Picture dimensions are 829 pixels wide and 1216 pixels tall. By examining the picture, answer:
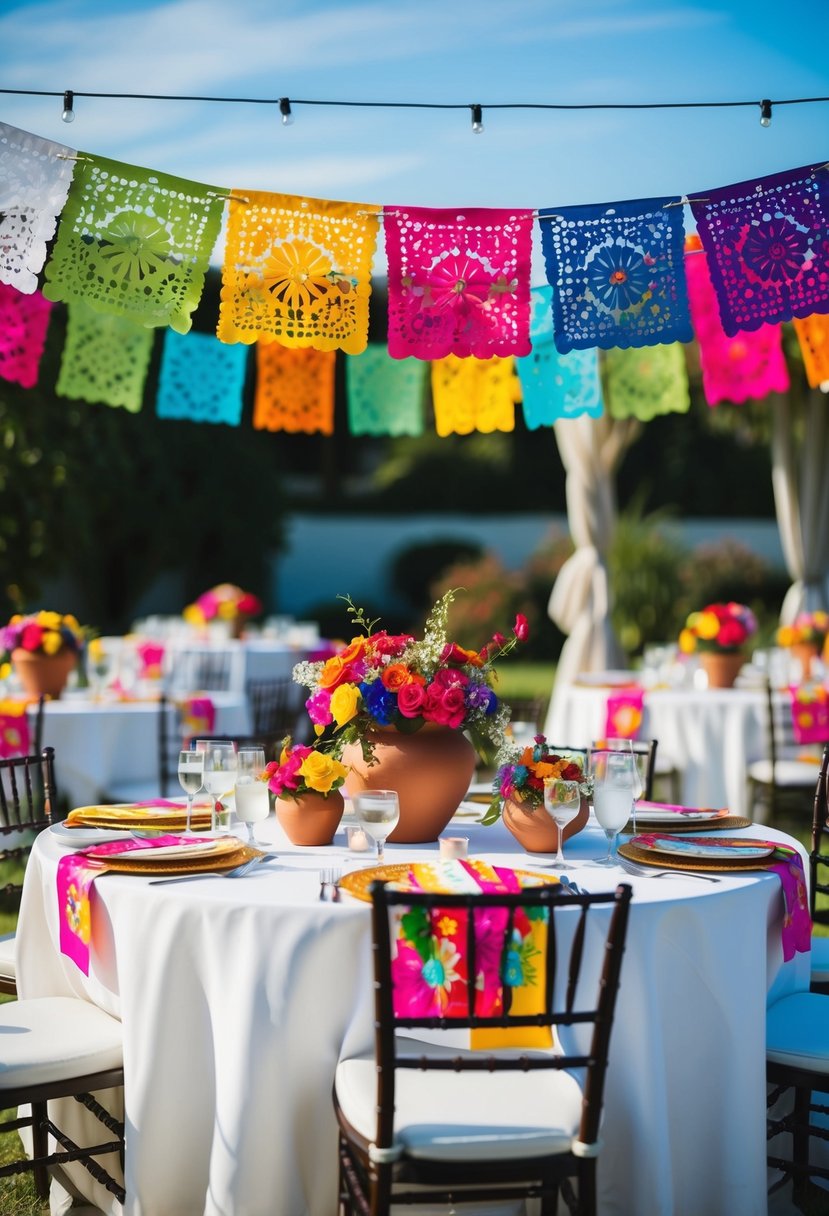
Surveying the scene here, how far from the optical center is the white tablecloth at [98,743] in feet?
19.1

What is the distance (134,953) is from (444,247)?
2670 millimetres

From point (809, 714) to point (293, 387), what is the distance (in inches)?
116

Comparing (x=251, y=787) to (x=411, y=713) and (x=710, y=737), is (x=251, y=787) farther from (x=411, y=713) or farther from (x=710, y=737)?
(x=710, y=737)

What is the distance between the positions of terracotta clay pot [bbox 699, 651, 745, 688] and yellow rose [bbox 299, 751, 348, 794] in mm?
3960

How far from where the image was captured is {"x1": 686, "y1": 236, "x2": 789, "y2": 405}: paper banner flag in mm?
5898

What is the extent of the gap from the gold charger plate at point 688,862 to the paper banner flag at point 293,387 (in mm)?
3589

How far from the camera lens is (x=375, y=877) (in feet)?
8.48

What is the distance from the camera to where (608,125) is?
18.1 ft

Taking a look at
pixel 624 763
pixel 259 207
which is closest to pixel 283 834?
pixel 624 763

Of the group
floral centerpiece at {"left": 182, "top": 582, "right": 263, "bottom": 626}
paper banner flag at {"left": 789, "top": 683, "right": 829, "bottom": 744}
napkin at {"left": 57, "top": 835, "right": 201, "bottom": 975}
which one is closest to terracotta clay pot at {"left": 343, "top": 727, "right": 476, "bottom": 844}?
napkin at {"left": 57, "top": 835, "right": 201, "bottom": 975}

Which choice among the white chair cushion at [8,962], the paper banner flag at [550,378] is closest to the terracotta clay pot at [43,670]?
the paper banner flag at [550,378]

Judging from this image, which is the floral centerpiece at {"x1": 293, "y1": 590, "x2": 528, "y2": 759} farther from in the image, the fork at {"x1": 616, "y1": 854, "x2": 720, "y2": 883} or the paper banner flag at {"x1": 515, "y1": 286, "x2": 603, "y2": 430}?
the paper banner flag at {"x1": 515, "y1": 286, "x2": 603, "y2": 430}

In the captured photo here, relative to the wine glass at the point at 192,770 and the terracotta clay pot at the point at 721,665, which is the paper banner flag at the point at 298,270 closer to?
the wine glass at the point at 192,770

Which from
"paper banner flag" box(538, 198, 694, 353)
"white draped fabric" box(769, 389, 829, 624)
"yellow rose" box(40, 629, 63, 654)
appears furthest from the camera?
"white draped fabric" box(769, 389, 829, 624)
